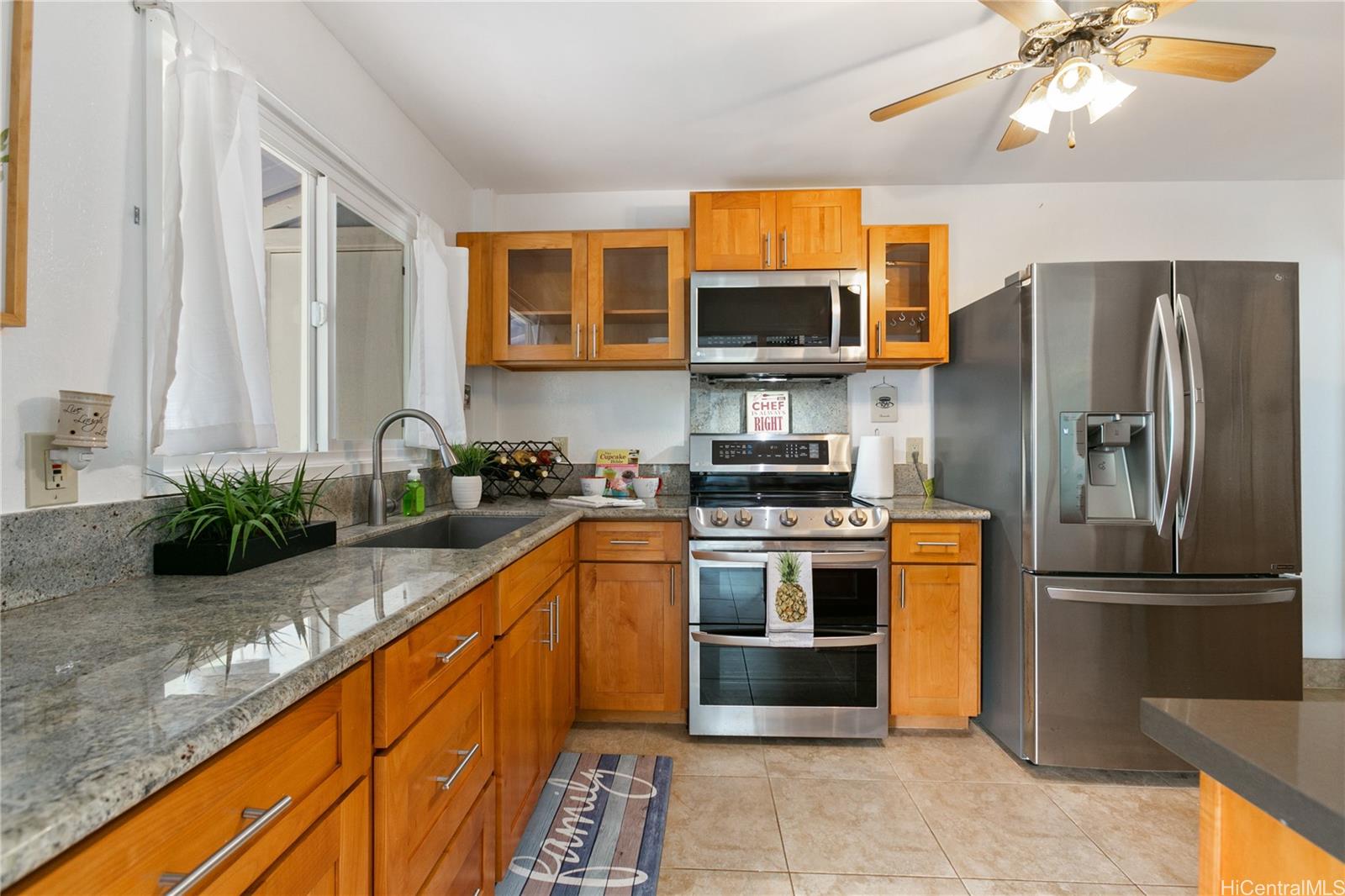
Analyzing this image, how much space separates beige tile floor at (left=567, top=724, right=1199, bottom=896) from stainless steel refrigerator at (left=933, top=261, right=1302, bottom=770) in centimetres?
18

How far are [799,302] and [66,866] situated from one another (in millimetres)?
2559

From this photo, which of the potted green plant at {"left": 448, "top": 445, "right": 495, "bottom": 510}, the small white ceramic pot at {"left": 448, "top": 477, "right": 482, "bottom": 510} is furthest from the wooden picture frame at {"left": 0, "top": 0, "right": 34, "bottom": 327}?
the small white ceramic pot at {"left": 448, "top": 477, "right": 482, "bottom": 510}

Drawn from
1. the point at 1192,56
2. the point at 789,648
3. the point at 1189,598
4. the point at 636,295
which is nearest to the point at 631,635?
Answer: the point at 789,648

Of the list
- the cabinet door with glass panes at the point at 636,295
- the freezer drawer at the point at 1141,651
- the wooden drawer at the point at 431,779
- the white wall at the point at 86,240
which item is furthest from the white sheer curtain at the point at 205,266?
the freezer drawer at the point at 1141,651

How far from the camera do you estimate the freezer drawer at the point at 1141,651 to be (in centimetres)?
208

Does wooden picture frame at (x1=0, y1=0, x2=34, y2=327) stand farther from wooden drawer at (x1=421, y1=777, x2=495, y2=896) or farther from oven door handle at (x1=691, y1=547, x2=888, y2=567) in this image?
oven door handle at (x1=691, y1=547, x2=888, y2=567)

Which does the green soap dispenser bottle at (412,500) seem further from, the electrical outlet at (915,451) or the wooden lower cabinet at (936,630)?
the electrical outlet at (915,451)

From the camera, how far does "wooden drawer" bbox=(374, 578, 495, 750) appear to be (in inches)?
36.4

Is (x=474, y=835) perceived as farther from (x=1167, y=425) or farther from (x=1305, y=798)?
(x=1167, y=425)

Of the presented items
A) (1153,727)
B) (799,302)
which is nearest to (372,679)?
(1153,727)

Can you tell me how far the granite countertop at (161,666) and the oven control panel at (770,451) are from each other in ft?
5.53

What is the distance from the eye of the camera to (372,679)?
0.91m

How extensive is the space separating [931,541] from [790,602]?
613 mm

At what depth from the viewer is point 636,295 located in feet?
9.04
